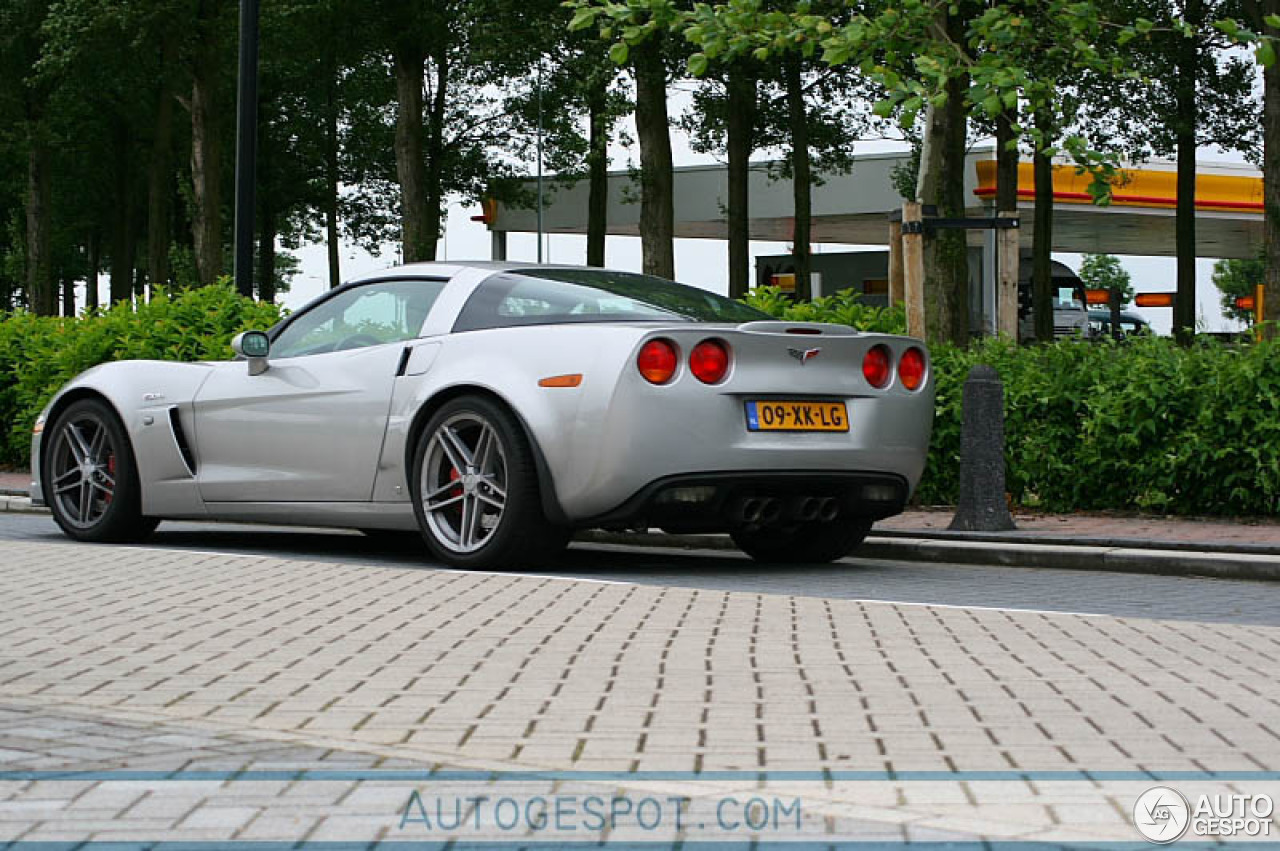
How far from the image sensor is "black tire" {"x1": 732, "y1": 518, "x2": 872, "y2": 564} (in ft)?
32.4

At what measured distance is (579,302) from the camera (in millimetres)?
9148

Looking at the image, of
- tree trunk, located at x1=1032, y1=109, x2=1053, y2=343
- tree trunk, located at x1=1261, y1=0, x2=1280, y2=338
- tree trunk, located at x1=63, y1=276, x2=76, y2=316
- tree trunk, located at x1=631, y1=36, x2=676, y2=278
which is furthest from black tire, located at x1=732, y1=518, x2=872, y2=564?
tree trunk, located at x1=63, y1=276, x2=76, y2=316

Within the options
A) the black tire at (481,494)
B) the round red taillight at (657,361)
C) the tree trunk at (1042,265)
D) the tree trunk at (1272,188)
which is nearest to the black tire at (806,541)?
the black tire at (481,494)

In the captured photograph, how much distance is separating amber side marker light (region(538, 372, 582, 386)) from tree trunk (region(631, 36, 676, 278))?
68.8 ft

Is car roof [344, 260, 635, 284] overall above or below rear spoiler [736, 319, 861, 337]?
above

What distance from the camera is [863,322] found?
13.3 meters

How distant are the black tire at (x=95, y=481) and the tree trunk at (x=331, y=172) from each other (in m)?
34.0

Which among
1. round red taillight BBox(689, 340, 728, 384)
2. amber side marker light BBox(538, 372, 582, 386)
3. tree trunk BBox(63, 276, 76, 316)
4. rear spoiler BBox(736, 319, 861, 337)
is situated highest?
tree trunk BBox(63, 276, 76, 316)

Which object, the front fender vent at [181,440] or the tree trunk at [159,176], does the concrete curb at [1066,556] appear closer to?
the front fender vent at [181,440]

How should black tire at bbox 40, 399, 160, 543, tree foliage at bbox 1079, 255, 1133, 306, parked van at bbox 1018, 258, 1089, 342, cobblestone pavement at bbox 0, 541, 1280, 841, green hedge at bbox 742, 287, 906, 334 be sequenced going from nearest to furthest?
cobblestone pavement at bbox 0, 541, 1280, 841 → black tire at bbox 40, 399, 160, 543 → green hedge at bbox 742, 287, 906, 334 → parked van at bbox 1018, 258, 1089, 342 → tree foliage at bbox 1079, 255, 1133, 306

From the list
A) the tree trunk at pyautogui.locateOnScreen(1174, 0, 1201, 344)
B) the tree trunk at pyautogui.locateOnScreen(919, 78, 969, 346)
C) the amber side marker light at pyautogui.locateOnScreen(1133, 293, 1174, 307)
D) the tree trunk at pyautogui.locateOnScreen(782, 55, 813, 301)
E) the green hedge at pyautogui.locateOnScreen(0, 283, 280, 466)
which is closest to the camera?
Answer: the tree trunk at pyautogui.locateOnScreen(919, 78, 969, 346)

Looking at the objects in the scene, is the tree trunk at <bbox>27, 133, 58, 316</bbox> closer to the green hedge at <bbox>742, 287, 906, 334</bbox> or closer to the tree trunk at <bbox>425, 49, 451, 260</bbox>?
the tree trunk at <bbox>425, 49, 451, 260</bbox>

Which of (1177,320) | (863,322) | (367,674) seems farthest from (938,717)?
(1177,320)

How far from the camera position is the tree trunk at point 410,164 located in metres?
34.3
